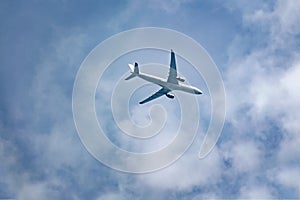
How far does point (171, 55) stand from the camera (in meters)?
197
